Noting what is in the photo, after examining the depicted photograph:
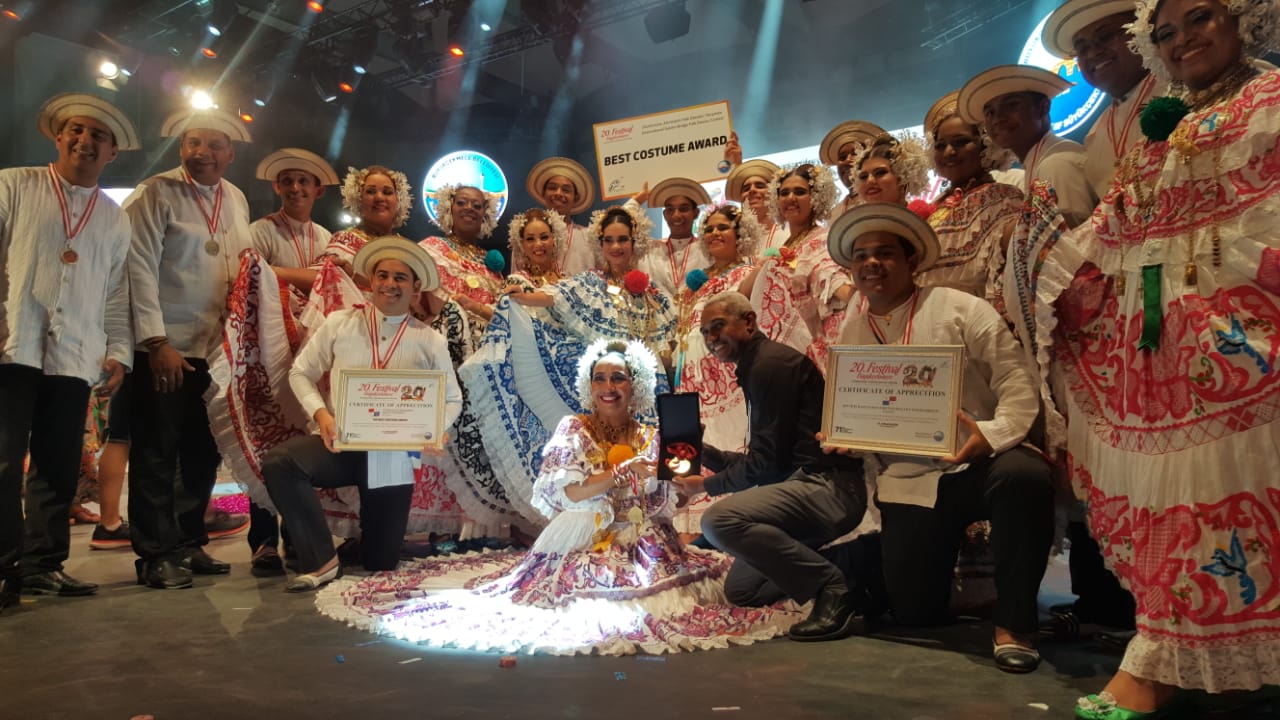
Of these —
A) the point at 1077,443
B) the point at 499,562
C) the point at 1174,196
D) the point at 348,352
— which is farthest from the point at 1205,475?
the point at 348,352

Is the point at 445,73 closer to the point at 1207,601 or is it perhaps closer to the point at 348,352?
the point at 348,352

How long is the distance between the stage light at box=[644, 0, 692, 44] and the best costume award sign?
9.87 feet

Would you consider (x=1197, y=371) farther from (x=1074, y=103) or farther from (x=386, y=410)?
(x=1074, y=103)

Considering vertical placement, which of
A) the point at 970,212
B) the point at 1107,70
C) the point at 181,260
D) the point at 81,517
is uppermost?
the point at 1107,70

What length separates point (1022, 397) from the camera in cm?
301

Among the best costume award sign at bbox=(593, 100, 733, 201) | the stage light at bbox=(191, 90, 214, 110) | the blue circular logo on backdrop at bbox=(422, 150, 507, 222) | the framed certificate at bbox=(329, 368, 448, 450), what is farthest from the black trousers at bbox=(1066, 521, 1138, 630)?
the stage light at bbox=(191, 90, 214, 110)

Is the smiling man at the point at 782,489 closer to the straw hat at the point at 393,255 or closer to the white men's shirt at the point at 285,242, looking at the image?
Answer: the straw hat at the point at 393,255

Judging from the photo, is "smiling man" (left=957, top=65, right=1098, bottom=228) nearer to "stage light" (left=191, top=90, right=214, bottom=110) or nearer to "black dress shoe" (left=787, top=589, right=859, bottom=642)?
"black dress shoe" (left=787, top=589, right=859, bottom=642)

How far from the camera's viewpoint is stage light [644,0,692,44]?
29.8ft

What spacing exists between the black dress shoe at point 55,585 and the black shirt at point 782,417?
3.10 meters

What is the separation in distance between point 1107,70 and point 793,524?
213 cm

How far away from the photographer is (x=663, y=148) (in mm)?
6559

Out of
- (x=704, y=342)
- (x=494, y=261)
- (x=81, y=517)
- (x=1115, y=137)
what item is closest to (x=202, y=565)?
(x=494, y=261)

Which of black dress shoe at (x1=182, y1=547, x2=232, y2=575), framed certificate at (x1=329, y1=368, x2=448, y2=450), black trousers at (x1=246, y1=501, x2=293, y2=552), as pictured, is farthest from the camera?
black trousers at (x1=246, y1=501, x2=293, y2=552)
